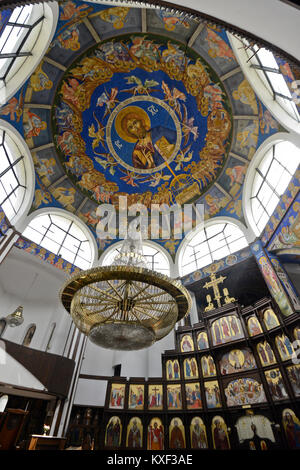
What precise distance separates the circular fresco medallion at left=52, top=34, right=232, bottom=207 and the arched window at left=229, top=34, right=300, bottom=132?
5.25ft

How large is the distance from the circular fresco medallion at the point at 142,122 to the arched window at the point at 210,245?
210 cm

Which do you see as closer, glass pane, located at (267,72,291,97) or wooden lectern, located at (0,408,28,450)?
wooden lectern, located at (0,408,28,450)

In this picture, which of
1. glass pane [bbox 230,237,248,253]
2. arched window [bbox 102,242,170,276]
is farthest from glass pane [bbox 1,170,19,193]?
glass pane [bbox 230,237,248,253]

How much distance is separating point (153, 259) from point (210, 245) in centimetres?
322

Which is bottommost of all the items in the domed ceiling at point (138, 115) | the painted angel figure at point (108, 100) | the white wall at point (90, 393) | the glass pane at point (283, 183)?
the white wall at point (90, 393)

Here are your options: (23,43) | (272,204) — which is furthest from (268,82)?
(23,43)

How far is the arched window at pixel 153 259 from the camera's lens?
12727 millimetres

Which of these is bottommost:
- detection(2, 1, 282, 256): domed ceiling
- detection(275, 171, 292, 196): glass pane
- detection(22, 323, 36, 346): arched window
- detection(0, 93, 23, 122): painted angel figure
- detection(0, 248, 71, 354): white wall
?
detection(22, 323, 36, 346): arched window

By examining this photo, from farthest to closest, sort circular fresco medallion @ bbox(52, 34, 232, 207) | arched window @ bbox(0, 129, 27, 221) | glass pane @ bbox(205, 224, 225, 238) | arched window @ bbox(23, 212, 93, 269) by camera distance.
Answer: glass pane @ bbox(205, 224, 225, 238) < arched window @ bbox(23, 212, 93, 269) < circular fresco medallion @ bbox(52, 34, 232, 207) < arched window @ bbox(0, 129, 27, 221)

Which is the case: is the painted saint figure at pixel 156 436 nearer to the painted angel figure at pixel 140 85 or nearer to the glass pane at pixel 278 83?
the glass pane at pixel 278 83

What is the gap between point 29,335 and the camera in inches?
377

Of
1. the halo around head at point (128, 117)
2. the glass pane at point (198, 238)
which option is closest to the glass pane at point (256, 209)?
the glass pane at point (198, 238)

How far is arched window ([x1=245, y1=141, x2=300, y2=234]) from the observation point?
27.1 ft

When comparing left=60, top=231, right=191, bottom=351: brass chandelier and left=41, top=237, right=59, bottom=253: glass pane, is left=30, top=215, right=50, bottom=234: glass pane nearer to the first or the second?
left=41, top=237, right=59, bottom=253: glass pane
